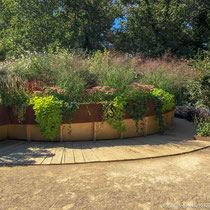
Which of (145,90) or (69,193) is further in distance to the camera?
(145,90)

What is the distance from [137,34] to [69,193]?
14.5 metres

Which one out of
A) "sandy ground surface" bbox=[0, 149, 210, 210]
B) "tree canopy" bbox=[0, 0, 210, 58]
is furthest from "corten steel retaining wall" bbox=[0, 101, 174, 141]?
"tree canopy" bbox=[0, 0, 210, 58]

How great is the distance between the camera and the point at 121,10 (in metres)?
15.6

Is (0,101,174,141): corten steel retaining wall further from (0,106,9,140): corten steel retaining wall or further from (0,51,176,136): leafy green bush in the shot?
(0,51,176,136): leafy green bush

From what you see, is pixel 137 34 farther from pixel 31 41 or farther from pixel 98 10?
pixel 31 41

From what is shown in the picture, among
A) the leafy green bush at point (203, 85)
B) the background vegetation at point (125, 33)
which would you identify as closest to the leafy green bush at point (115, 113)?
the background vegetation at point (125, 33)

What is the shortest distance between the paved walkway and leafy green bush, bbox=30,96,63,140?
12.6 inches

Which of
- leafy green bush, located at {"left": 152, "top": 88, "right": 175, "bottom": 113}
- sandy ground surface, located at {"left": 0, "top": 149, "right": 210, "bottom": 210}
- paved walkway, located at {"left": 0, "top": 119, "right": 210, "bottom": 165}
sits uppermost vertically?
leafy green bush, located at {"left": 152, "top": 88, "right": 175, "bottom": 113}

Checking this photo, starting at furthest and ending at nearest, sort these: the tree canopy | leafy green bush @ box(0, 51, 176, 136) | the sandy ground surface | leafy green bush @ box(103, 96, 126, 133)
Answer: the tree canopy → leafy green bush @ box(103, 96, 126, 133) → leafy green bush @ box(0, 51, 176, 136) → the sandy ground surface

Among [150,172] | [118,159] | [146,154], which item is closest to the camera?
[150,172]

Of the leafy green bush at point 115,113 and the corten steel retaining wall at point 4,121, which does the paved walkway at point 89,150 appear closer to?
the corten steel retaining wall at point 4,121

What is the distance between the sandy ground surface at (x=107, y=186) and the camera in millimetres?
2268

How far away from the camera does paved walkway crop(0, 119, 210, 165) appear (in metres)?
3.63

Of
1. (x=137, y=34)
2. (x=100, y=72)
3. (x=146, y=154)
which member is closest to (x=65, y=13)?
(x=137, y=34)
